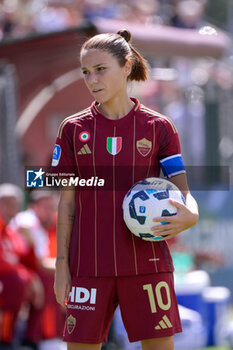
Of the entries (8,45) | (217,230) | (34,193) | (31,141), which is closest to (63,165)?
(34,193)

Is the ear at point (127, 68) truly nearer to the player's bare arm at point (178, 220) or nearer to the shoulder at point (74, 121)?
the shoulder at point (74, 121)

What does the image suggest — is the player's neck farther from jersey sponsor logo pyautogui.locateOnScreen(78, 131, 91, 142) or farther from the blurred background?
the blurred background

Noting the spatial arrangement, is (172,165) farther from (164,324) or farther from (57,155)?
(164,324)

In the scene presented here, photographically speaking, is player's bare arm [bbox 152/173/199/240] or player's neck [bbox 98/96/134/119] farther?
player's neck [bbox 98/96/134/119]

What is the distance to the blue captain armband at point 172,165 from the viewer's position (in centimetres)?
A: 363

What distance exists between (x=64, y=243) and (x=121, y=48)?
3.18ft

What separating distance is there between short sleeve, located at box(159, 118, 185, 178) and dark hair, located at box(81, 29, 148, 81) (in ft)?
1.05

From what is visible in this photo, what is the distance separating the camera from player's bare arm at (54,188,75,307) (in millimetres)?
3607

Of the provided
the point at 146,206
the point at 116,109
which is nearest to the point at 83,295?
the point at 146,206

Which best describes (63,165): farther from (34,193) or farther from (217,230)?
(217,230)

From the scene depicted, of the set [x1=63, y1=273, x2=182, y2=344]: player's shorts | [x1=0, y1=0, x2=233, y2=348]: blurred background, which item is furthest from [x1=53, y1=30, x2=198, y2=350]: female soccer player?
[x1=0, y1=0, x2=233, y2=348]: blurred background

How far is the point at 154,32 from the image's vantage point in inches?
363

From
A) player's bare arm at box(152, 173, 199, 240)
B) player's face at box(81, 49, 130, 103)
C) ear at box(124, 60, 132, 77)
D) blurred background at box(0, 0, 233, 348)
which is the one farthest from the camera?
blurred background at box(0, 0, 233, 348)

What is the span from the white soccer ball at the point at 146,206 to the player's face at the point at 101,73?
46cm
